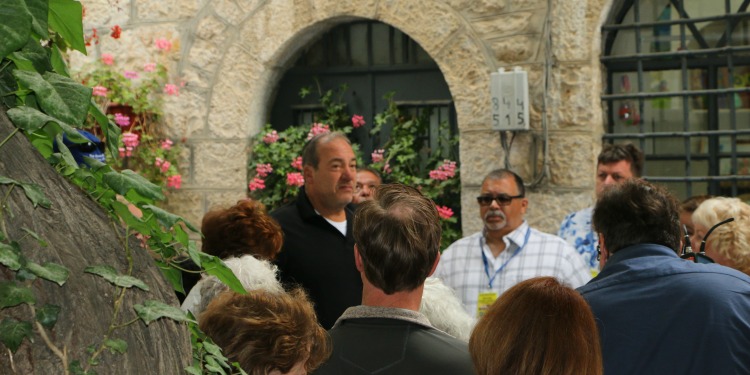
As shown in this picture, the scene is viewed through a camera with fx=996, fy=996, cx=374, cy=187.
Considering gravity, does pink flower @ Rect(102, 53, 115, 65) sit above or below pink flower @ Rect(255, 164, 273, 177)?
above

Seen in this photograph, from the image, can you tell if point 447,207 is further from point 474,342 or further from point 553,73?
point 474,342

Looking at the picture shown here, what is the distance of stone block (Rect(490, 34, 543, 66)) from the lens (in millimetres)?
5867

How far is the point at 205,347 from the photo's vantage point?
4.10ft

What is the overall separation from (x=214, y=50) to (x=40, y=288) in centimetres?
592

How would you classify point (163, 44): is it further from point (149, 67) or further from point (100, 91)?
point (100, 91)

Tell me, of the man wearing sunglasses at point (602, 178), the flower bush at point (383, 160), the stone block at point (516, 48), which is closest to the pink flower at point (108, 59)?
the flower bush at point (383, 160)

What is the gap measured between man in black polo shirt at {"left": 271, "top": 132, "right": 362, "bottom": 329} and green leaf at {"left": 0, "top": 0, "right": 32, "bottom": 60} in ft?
9.51

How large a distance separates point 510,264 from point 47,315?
363 centimetres

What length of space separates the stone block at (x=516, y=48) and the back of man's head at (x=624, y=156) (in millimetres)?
1246

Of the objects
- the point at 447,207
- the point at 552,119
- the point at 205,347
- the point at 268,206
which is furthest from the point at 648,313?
the point at 268,206

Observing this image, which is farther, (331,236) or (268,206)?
(268,206)

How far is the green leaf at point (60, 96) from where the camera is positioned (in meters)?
1.03

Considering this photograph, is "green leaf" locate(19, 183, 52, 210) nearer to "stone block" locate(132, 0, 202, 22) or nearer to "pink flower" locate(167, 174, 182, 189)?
"pink flower" locate(167, 174, 182, 189)

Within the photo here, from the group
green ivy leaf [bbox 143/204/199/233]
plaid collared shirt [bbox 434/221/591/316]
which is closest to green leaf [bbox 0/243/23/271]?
green ivy leaf [bbox 143/204/199/233]
